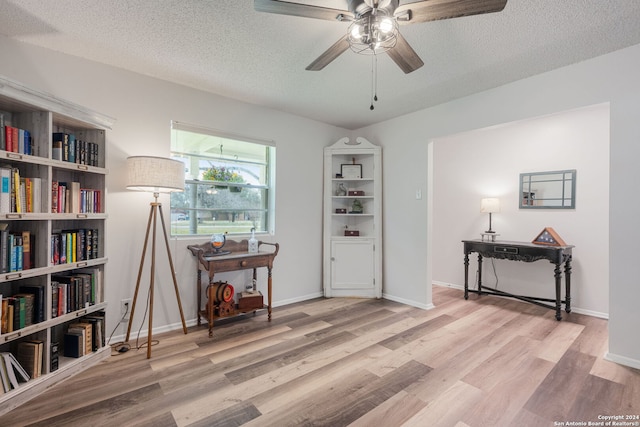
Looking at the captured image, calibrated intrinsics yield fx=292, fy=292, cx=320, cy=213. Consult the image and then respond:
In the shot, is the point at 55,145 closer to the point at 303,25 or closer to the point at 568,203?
the point at 303,25

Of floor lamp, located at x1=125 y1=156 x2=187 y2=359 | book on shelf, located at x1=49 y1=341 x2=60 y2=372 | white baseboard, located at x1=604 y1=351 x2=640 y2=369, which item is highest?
floor lamp, located at x1=125 y1=156 x2=187 y2=359

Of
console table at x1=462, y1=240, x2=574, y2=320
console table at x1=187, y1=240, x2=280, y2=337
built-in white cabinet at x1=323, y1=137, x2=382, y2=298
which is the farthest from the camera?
built-in white cabinet at x1=323, y1=137, x2=382, y2=298

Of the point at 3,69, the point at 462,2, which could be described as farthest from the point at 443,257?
the point at 3,69

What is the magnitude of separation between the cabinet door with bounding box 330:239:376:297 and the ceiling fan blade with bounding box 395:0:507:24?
9.76 ft

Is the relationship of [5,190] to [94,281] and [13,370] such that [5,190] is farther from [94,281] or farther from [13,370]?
[13,370]

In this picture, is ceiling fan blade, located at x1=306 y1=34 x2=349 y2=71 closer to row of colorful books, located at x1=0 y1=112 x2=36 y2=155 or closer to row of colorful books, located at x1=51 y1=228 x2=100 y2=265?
row of colorful books, located at x1=0 y1=112 x2=36 y2=155

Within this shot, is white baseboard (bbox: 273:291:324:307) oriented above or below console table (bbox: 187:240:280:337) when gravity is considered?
below

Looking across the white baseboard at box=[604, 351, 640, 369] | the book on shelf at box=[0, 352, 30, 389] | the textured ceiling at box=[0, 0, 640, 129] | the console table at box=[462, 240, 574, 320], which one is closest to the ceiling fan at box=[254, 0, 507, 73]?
the textured ceiling at box=[0, 0, 640, 129]

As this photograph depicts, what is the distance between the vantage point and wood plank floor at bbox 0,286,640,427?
172cm

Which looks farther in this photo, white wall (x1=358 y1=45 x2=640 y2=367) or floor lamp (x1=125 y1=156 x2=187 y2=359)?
floor lamp (x1=125 y1=156 x2=187 y2=359)

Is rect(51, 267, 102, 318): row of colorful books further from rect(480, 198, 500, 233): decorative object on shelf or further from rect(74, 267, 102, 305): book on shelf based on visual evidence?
rect(480, 198, 500, 233): decorative object on shelf

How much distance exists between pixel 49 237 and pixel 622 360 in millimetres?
4397

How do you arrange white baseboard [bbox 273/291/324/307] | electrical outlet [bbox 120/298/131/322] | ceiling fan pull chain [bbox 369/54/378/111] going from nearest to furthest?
ceiling fan pull chain [bbox 369/54/378/111], electrical outlet [bbox 120/298/131/322], white baseboard [bbox 273/291/324/307]

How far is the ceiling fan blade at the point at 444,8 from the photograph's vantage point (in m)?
1.42
